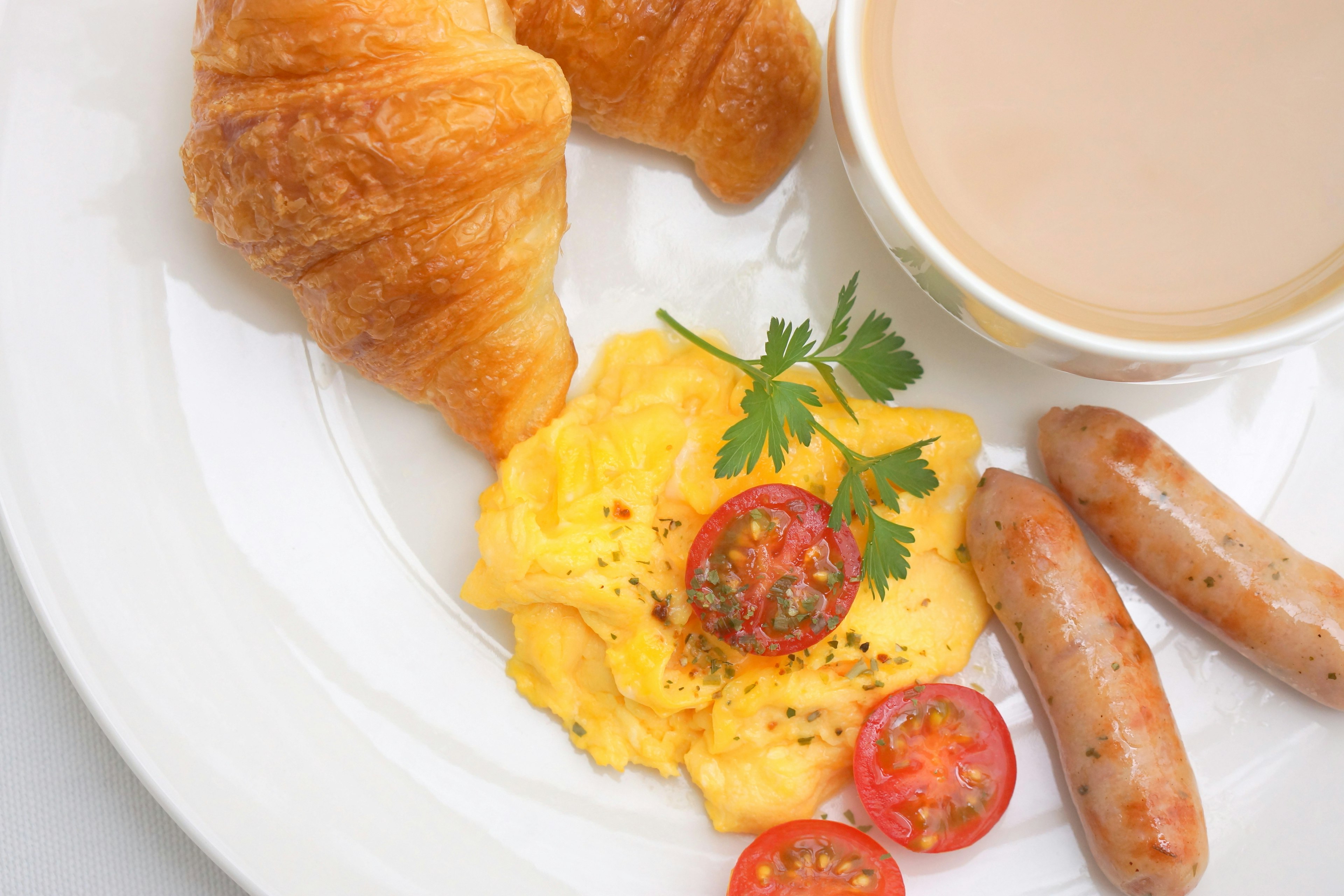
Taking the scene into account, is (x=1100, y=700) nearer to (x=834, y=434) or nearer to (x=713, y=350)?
(x=834, y=434)

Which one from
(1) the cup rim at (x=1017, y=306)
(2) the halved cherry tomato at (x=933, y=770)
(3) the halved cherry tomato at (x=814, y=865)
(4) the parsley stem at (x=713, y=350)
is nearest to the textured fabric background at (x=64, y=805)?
(3) the halved cherry tomato at (x=814, y=865)

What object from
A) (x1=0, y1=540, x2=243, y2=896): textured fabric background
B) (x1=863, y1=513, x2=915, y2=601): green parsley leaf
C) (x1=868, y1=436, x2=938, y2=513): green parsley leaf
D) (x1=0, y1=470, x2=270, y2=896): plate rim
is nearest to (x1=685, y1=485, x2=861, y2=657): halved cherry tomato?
(x1=863, y1=513, x2=915, y2=601): green parsley leaf

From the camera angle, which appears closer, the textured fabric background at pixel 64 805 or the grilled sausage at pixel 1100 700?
the grilled sausage at pixel 1100 700

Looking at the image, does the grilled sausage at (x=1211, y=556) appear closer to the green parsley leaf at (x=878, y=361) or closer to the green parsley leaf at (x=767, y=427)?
the green parsley leaf at (x=878, y=361)

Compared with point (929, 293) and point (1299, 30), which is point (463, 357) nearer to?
point (929, 293)

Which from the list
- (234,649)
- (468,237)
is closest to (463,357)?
(468,237)

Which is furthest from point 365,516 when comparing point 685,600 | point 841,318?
point 841,318
